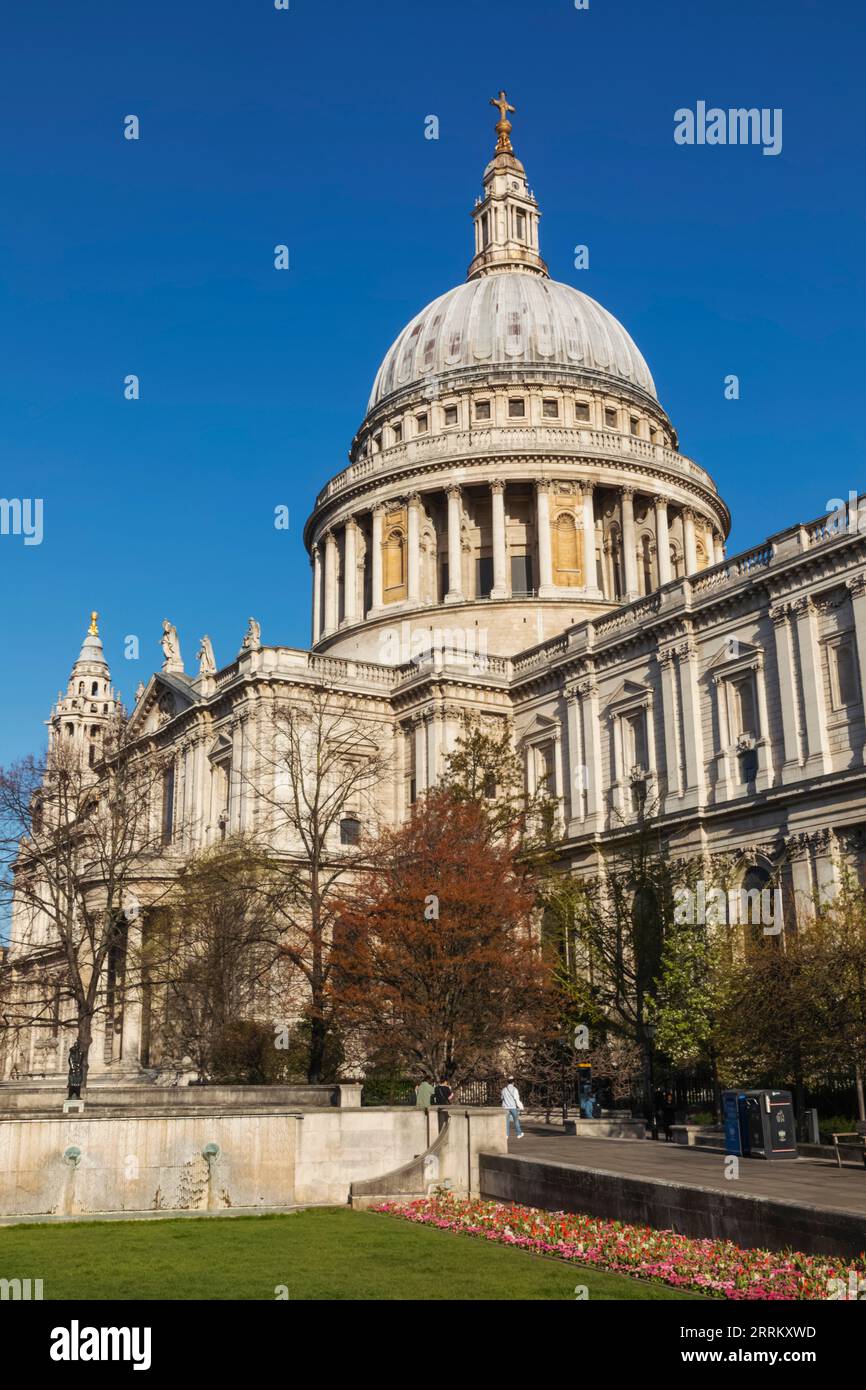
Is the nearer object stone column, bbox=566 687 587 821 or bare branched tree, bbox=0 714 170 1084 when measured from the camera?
bare branched tree, bbox=0 714 170 1084

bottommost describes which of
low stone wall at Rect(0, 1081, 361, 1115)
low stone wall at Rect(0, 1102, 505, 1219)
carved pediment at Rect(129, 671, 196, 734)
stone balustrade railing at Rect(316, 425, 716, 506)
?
low stone wall at Rect(0, 1102, 505, 1219)

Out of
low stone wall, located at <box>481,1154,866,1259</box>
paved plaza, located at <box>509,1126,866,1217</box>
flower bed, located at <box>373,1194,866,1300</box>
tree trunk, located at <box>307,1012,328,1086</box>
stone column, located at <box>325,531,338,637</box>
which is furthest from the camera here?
stone column, located at <box>325,531,338,637</box>

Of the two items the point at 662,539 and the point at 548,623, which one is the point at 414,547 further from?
the point at 662,539

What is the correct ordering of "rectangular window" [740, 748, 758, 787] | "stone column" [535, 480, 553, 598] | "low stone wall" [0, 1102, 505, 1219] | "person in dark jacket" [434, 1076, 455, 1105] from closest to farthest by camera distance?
"low stone wall" [0, 1102, 505, 1219] → "person in dark jacket" [434, 1076, 455, 1105] → "rectangular window" [740, 748, 758, 787] → "stone column" [535, 480, 553, 598]

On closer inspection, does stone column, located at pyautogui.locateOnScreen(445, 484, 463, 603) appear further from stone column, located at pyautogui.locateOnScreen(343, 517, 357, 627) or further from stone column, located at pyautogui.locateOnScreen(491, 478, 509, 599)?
stone column, located at pyautogui.locateOnScreen(343, 517, 357, 627)

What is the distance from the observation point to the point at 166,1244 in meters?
17.8

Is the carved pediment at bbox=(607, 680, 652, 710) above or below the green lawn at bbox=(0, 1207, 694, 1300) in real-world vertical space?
above

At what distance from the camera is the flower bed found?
1379 cm

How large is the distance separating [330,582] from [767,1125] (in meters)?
56.3

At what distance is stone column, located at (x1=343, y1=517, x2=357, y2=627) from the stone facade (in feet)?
0.64

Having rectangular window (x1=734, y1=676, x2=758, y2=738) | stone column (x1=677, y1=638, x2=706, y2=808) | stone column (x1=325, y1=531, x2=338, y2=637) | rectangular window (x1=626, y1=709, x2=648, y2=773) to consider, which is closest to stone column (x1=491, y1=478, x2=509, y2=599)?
stone column (x1=325, y1=531, x2=338, y2=637)
